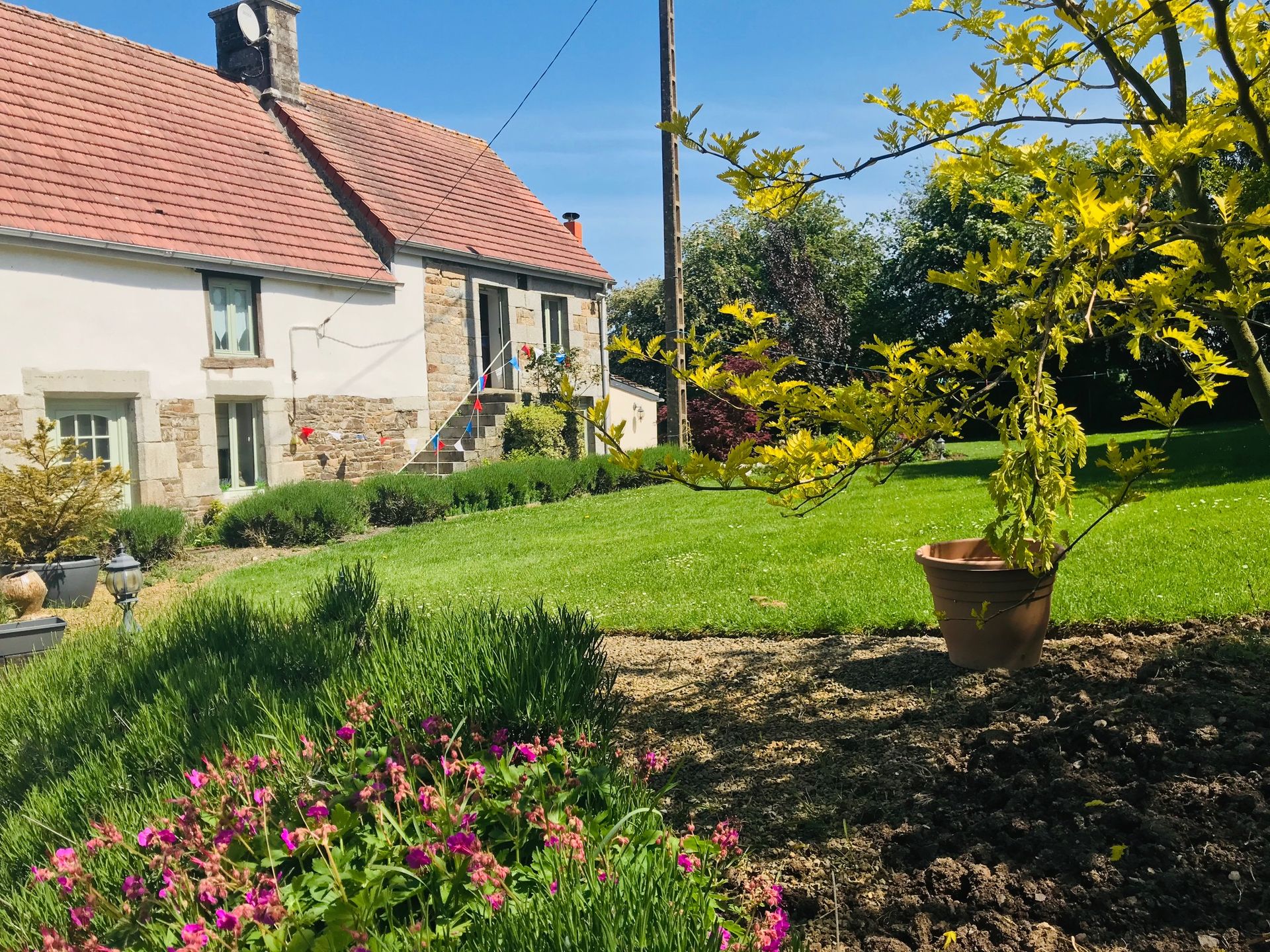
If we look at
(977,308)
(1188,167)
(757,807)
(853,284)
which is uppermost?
(853,284)

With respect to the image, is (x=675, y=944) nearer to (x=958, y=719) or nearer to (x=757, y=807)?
(x=757, y=807)

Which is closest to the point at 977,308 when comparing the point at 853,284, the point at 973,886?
the point at 853,284

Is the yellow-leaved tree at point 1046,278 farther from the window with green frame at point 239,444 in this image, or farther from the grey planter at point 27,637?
the window with green frame at point 239,444

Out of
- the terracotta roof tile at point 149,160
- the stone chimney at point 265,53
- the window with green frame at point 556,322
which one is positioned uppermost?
the stone chimney at point 265,53

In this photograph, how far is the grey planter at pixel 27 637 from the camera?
6375 mm

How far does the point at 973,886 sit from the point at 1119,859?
0.40 metres

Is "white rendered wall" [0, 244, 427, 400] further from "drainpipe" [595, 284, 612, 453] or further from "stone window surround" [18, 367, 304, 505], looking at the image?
"drainpipe" [595, 284, 612, 453]

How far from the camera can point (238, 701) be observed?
3.11m

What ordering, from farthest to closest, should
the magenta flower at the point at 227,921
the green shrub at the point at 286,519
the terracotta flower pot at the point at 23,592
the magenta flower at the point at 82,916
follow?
the green shrub at the point at 286,519 < the terracotta flower pot at the point at 23,592 < the magenta flower at the point at 82,916 < the magenta flower at the point at 227,921

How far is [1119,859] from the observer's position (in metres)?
2.50

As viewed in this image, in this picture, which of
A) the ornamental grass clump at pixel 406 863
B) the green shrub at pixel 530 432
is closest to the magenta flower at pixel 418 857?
the ornamental grass clump at pixel 406 863

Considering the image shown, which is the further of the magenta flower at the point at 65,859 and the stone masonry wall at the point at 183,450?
the stone masonry wall at the point at 183,450

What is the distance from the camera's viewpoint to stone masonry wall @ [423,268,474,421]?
16562 millimetres

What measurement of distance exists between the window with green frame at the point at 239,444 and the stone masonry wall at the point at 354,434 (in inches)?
22.0
